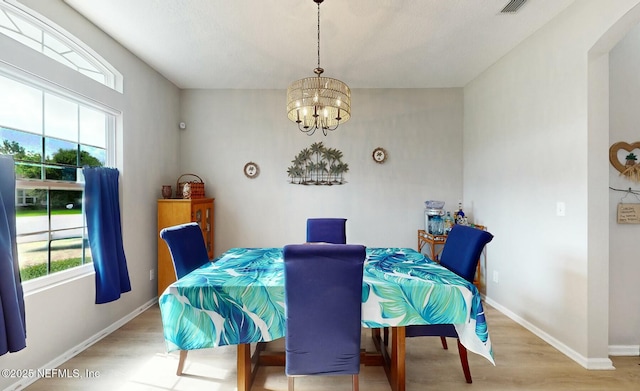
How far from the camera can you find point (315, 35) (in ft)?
8.33

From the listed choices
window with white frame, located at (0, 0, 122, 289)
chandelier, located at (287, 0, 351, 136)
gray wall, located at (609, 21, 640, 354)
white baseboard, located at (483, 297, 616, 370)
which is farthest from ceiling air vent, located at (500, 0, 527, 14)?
window with white frame, located at (0, 0, 122, 289)

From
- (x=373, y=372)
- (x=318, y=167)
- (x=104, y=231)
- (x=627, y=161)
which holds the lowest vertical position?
(x=373, y=372)

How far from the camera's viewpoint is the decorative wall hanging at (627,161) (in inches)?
83.3

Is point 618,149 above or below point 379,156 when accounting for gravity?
below

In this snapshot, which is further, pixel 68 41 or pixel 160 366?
pixel 68 41

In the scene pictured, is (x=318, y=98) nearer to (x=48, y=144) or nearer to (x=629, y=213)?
(x=48, y=144)

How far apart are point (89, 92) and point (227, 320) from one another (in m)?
2.38

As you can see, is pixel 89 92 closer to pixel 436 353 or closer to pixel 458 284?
pixel 458 284

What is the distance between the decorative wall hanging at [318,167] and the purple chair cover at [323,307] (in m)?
2.52

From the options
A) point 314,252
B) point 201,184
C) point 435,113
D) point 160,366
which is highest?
point 435,113

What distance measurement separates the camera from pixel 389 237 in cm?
383

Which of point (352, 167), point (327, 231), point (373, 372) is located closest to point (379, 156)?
point (352, 167)

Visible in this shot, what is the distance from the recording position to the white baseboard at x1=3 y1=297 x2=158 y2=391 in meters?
1.82

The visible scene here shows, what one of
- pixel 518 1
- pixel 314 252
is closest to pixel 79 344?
pixel 314 252
